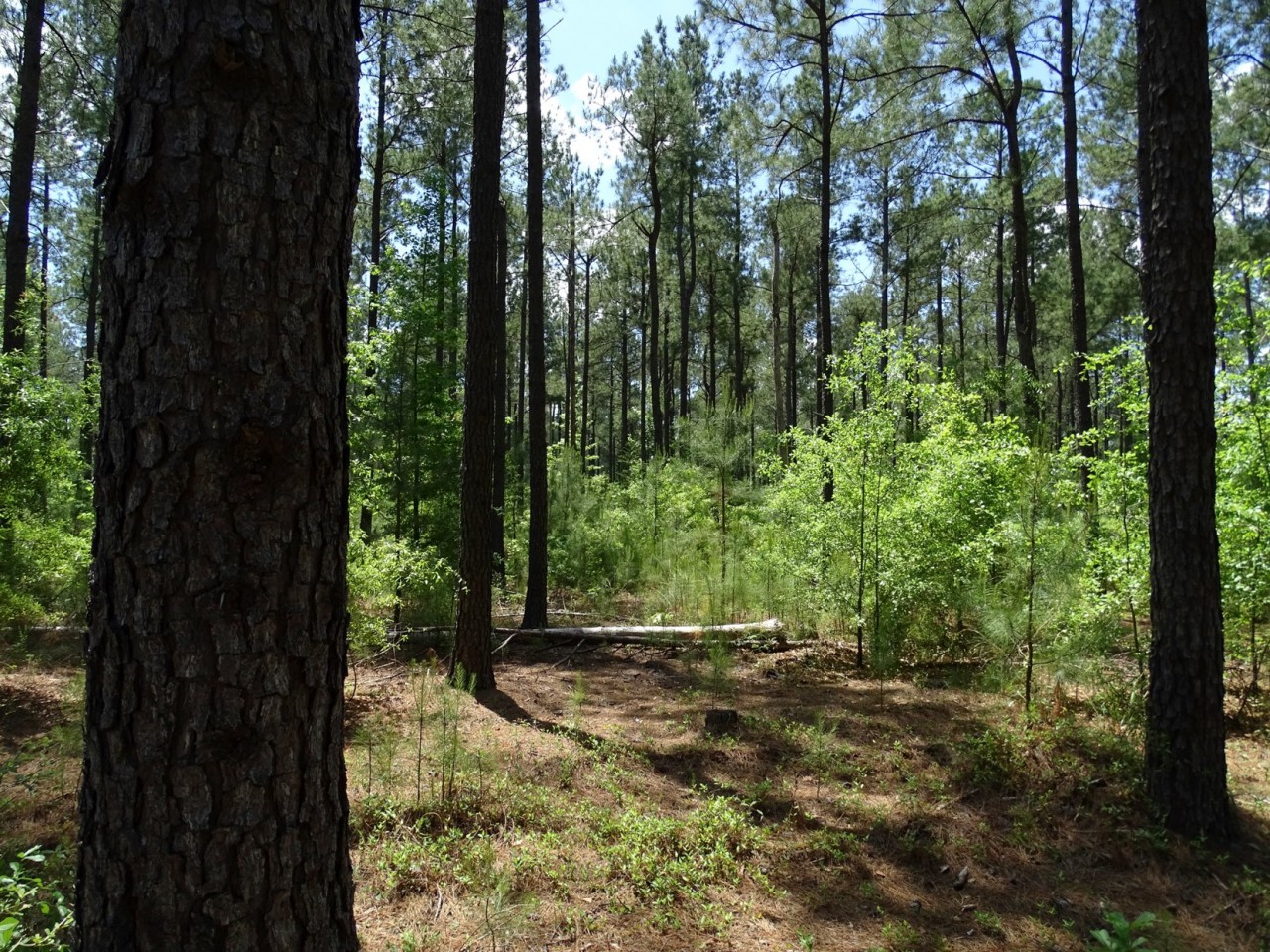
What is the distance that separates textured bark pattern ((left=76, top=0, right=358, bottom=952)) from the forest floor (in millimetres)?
1655

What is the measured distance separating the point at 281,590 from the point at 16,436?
234 inches

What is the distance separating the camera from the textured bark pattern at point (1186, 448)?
12.9ft

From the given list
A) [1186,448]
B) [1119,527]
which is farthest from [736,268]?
[1186,448]

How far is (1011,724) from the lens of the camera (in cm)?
524

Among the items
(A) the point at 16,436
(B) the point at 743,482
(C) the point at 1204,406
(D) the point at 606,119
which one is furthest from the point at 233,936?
(D) the point at 606,119

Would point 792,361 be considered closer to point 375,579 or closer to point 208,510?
point 375,579

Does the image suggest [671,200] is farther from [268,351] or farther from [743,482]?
[268,351]

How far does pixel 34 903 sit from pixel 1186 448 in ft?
18.4

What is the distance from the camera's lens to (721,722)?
5.62 metres

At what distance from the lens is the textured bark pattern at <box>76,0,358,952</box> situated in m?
1.38

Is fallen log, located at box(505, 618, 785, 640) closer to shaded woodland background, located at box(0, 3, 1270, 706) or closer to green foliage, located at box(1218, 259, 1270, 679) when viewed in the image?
shaded woodland background, located at box(0, 3, 1270, 706)

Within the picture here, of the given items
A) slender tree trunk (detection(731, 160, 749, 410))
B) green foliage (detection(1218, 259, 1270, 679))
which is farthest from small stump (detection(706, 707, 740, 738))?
slender tree trunk (detection(731, 160, 749, 410))

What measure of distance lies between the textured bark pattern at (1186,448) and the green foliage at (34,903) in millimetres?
5026

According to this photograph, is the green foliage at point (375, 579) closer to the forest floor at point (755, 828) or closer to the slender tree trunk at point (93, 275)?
the forest floor at point (755, 828)
